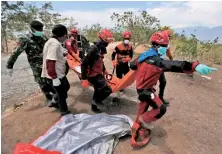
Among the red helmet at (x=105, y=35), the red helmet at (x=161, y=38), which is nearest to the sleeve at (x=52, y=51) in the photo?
the red helmet at (x=105, y=35)

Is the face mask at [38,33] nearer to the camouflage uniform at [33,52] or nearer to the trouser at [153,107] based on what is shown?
the camouflage uniform at [33,52]

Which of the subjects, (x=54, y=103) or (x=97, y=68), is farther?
(x=54, y=103)

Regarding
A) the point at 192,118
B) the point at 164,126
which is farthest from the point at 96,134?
the point at 192,118

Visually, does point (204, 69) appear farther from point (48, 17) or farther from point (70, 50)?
point (48, 17)

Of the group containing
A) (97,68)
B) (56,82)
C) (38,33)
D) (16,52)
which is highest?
(38,33)

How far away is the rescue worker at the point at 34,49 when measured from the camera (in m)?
4.92

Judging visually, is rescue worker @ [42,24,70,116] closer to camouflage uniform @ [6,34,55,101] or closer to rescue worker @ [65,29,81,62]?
camouflage uniform @ [6,34,55,101]

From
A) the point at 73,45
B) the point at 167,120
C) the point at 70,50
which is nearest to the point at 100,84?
the point at 167,120

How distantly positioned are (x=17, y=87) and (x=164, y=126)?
208 inches

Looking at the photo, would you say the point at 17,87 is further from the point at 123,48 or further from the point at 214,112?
the point at 214,112

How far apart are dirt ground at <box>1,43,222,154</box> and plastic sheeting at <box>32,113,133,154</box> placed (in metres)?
0.18

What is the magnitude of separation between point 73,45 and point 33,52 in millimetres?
1664

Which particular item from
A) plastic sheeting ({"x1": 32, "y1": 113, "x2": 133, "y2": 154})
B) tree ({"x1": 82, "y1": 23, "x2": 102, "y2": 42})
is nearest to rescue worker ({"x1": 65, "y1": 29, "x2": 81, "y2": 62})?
plastic sheeting ({"x1": 32, "y1": 113, "x2": 133, "y2": 154})

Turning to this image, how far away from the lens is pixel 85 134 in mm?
3998
